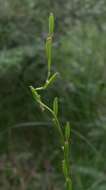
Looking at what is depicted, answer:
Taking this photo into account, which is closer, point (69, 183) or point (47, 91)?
point (69, 183)

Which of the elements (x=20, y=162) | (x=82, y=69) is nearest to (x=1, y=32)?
(x=82, y=69)

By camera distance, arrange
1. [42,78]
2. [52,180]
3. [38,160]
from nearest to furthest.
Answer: [52,180] < [38,160] < [42,78]

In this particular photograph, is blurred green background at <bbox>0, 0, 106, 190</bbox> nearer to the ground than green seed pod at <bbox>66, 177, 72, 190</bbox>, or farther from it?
nearer to the ground

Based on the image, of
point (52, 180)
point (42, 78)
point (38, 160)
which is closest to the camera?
point (52, 180)

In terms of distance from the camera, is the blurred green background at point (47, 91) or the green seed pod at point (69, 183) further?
the blurred green background at point (47, 91)

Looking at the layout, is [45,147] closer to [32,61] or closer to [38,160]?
[38,160]

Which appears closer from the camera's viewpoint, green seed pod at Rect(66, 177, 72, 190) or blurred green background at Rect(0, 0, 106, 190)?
green seed pod at Rect(66, 177, 72, 190)

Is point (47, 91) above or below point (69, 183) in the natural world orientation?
below

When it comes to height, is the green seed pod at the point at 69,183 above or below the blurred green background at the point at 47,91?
above
